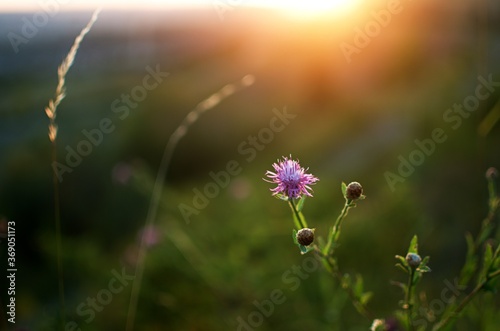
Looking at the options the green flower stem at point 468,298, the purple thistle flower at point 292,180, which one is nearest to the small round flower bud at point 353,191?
the purple thistle flower at point 292,180

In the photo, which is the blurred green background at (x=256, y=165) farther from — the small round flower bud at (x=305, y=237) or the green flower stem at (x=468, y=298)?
the small round flower bud at (x=305, y=237)

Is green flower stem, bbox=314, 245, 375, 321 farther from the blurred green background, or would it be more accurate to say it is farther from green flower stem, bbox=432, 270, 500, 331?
the blurred green background

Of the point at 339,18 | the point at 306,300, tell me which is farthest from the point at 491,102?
the point at 306,300

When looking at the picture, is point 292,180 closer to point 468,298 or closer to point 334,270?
point 334,270

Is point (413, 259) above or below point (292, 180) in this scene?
below

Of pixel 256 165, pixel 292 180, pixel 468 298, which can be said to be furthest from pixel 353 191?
pixel 256 165

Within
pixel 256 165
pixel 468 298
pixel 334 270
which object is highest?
pixel 256 165

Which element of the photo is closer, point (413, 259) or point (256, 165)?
point (413, 259)

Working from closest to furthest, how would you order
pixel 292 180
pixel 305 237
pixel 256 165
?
pixel 305 237 < pixel 292 180 < pixel 256 165
